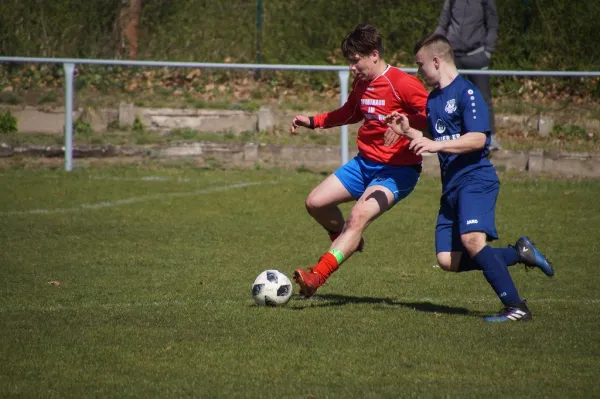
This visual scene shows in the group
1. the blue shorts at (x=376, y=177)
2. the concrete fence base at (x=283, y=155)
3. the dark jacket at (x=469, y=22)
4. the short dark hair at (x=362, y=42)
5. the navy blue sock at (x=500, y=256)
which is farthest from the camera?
the concrete fence base at (x=283, y=155)

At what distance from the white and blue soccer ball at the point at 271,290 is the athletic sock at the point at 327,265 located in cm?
24

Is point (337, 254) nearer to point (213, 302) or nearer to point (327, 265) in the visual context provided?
point (327, 265)

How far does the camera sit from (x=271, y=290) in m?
6.77

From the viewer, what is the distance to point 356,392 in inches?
186

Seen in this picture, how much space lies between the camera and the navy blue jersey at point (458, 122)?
6.38 metres

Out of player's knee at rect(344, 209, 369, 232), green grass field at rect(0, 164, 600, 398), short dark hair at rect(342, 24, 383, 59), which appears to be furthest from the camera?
short dark hair at rect(342, 24, 383, 59)

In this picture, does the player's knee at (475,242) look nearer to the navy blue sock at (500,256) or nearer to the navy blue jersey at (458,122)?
the navy blue sock at (500,256)

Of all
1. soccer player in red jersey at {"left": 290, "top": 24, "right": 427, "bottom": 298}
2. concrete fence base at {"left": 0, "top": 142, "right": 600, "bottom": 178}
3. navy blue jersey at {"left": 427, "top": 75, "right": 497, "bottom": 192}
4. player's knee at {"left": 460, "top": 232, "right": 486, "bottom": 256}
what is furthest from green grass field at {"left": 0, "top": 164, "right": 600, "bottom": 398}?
concrete fence base at {"left": 0, "top": 142, "right": 600, "bottom": 178}

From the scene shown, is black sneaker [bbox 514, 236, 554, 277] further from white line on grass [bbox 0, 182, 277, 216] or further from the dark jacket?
the dark jacket

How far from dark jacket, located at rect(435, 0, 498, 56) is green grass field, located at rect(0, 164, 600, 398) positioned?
2.43 meters

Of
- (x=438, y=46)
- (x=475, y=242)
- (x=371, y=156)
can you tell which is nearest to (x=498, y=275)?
(x=475, y=242)

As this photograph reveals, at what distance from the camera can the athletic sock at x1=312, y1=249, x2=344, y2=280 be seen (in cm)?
674

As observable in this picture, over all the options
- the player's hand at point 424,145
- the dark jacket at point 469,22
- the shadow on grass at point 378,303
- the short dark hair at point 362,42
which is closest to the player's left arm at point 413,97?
the short dark hair at point 362,42

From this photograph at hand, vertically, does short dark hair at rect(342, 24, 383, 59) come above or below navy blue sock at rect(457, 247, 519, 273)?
above
